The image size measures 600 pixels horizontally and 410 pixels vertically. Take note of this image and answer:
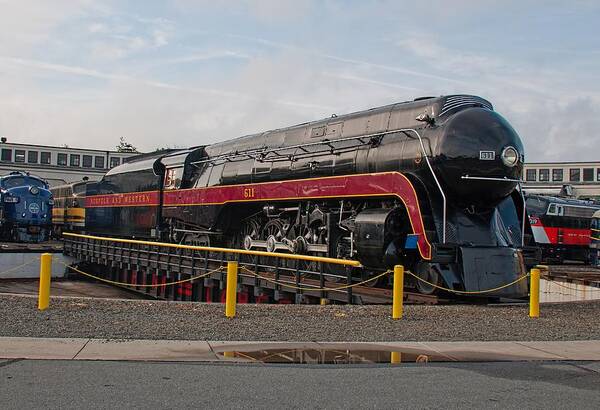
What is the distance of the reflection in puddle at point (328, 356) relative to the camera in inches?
316

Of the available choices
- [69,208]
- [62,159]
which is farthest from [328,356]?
[62,159]

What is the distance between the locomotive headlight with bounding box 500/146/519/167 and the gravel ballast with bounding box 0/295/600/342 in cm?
290

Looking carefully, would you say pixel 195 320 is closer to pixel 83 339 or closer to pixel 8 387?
pixel 83 339

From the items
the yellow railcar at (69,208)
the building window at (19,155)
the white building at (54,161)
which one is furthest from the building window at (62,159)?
the yellow railcar at (69,208)

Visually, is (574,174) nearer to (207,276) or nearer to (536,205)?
(536,205)

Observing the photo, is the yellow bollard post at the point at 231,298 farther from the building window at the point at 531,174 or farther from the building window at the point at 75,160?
the building window at the point at 75,160

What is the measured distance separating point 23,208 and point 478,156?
30.2m

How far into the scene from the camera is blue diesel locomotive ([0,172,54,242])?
1426 inches

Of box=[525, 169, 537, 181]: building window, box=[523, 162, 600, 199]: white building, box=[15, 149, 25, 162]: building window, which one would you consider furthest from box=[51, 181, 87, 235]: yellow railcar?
box=[525, 169, 537, 181]: building window

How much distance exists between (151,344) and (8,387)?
2.53 meters

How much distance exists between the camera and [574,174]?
68500mm

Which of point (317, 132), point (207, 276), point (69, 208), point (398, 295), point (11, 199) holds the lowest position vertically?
point (207, 276)

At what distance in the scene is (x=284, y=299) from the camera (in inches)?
591

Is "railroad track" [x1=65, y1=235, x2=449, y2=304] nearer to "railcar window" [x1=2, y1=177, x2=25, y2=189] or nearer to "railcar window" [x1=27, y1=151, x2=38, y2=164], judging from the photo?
"railcar window" [x1=2, y1=177, x2=25, y2=189]
